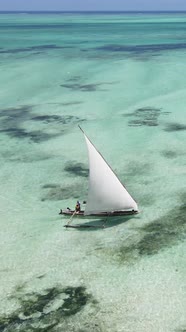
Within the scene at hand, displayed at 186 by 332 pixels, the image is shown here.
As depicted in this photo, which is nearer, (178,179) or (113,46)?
(178,179)

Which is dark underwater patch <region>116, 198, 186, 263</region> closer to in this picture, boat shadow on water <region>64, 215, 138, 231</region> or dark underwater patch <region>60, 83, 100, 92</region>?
boat shadow on water <region>64, 215, 138, 231</region>

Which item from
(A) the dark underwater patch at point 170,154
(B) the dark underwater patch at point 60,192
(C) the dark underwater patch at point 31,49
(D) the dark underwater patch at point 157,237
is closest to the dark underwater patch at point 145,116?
(A) the dark underwater patch at point 170,154

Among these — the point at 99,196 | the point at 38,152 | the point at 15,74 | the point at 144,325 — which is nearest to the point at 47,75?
the point at 15,74

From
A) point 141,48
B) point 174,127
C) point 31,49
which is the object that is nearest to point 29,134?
point 174,127

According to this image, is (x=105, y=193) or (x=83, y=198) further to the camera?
(x=83, y=198)

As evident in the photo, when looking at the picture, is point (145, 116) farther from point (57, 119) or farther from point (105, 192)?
point (105, 192)

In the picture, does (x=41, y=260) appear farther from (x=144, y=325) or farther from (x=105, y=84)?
(x=105, y=84)
